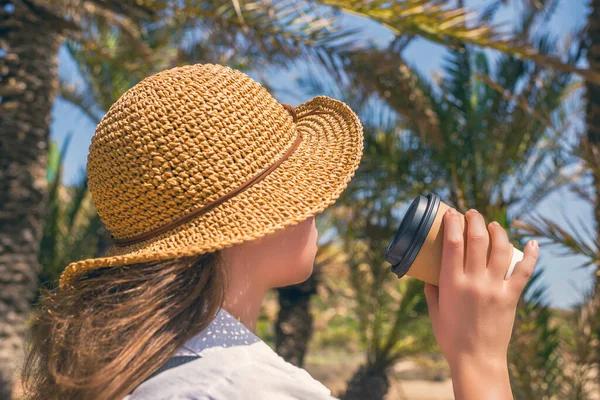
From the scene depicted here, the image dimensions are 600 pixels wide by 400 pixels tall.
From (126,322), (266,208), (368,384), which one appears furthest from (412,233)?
(368,384)

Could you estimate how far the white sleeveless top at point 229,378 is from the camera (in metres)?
0.97

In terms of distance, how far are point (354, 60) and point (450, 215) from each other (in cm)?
453

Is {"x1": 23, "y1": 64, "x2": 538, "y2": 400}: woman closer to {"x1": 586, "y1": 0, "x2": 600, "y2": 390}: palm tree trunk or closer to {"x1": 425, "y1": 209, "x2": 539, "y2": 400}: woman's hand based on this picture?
{"x1": 425, "y1": 209, "x2": 539, "y2": 400}: woman's hand

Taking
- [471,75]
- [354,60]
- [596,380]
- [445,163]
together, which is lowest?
[596,380]

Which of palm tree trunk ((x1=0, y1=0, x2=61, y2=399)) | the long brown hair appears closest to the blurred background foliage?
palm tree trunk ((x1=0, y1=0, x2=61, y2=399))

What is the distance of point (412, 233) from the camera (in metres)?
1.15

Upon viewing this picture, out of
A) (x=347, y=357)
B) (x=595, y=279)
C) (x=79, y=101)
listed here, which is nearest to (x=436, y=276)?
(x=595, y=279)

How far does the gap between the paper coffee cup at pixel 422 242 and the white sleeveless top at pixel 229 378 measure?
0.99 ft

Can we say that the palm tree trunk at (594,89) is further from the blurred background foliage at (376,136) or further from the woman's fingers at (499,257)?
the woman's fingers at (499,257)

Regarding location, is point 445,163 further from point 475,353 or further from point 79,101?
point 79,101

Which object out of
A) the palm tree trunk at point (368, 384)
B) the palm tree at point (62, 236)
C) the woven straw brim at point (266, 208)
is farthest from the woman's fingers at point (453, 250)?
the palm tree at point (62, 236)

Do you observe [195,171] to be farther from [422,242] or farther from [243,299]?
[422,242]

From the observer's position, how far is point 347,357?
15.2 m

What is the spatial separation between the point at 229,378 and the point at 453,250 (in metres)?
0.46
